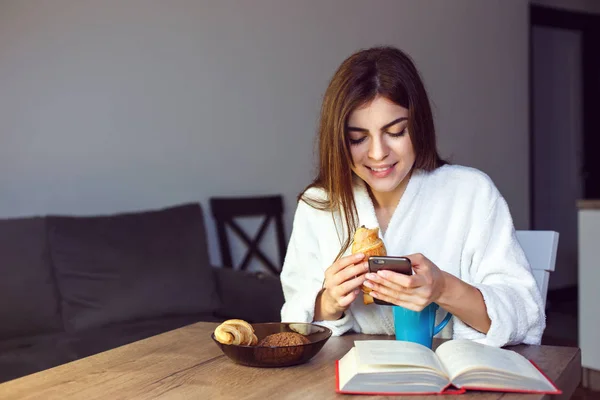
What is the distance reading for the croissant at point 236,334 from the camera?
4.09 feet

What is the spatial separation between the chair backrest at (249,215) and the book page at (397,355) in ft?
8.19

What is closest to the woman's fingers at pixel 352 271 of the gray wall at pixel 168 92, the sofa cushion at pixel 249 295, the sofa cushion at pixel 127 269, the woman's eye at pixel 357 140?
the woman's eye at pixel 357 140

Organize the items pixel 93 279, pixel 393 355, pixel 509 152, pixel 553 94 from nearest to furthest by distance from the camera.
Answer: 1. pixel 393 355
2. pixel 93 279
3. pixel 509 152
4. pixel 553 94

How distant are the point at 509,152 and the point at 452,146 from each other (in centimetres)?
63

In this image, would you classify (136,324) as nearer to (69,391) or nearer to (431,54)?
(69,391)

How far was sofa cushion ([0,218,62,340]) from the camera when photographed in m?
2.71

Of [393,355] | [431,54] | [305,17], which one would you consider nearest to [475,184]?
[393,355]

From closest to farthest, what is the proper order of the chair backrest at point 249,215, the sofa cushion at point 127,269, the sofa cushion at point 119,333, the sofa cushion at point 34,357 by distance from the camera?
the sofa cushion at point 34,357, the sofa cushion at point 119,333, the sofa cushion at point 127,269, the chair backrest at point 249,215

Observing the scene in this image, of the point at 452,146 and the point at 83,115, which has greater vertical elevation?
the point at 83,115

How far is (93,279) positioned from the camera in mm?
2914

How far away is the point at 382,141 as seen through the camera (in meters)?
1.51

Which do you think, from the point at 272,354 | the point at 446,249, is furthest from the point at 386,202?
the point at 272,354

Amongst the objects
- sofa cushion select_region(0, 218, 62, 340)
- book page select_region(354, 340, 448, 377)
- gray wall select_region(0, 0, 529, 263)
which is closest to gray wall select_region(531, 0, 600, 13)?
gray wall select_region(0, 0, 529, 263)

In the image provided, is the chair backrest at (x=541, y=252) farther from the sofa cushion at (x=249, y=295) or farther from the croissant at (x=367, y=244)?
the sofa cushion at (x=249, y=295)
